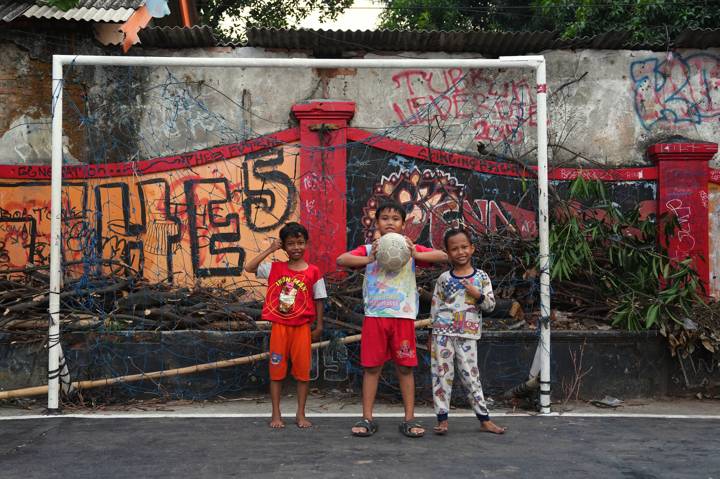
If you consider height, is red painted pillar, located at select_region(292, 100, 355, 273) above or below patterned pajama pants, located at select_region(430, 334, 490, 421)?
above

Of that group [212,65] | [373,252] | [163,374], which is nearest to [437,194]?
[212,65]

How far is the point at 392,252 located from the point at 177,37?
13.8ft

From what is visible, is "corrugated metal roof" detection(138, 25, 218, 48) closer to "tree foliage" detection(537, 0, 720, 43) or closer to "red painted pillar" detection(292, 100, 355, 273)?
"red painted pillar" detection(292, 100, 355, 273)

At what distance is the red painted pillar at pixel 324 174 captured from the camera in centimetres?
704

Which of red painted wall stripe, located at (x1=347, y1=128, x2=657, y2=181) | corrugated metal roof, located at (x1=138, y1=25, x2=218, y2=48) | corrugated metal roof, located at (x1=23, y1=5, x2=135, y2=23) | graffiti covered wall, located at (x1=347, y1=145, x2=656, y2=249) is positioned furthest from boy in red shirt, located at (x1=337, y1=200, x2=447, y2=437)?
corrugated metal roof, located at (x1=23, y1=5, x2=135, y2=23)

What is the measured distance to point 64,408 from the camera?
543 cm

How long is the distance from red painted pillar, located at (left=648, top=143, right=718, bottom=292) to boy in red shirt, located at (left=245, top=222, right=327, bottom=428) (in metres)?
4.41

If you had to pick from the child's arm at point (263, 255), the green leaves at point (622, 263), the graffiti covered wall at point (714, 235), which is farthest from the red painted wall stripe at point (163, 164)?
the graffiti covered wall at point (714, 235)

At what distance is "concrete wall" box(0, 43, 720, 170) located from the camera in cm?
750

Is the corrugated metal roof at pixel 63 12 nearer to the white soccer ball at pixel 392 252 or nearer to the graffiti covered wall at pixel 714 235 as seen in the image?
the white soccer ball at pixel 392 252

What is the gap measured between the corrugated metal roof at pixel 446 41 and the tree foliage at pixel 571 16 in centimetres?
20

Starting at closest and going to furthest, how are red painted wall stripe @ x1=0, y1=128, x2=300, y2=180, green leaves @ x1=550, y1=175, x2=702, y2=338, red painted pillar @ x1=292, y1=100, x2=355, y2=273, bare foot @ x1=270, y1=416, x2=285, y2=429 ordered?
bare foot @ x1=270, y1=416, x2=285, y2=429 → green leaves @ x1=550, y1=175, x2=702, y2=338 → red painted pillar @ x1=292, y1=100, x2=355, y2=273 → red painted wall stripe @ x1=0, y1=128, x2=300, y2=180

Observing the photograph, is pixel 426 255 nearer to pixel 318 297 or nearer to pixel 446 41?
pixel 318 297

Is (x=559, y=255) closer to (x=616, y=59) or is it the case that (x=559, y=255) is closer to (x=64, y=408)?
(x=616, y=59)
